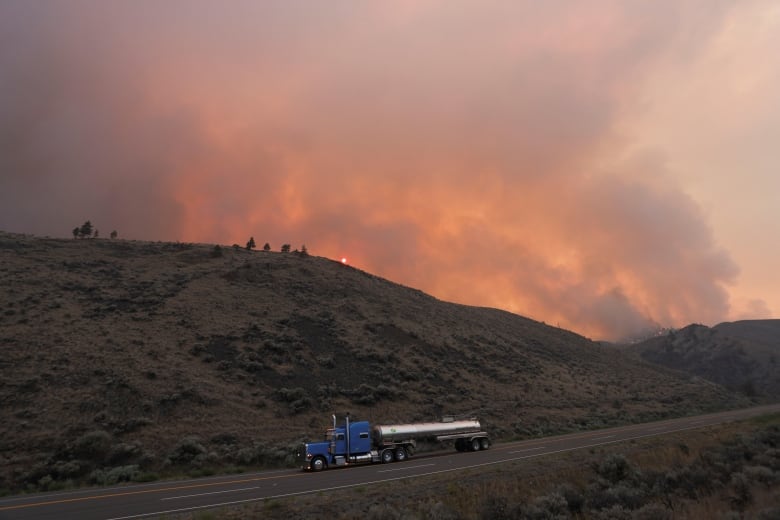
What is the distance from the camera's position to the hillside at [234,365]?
106ft

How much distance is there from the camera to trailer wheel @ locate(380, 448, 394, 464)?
99.3 ft

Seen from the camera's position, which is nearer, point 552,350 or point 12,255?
point 12,255

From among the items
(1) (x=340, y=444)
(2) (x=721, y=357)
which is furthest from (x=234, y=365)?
(2) (x=721, y=357)

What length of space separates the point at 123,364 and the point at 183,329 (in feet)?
34.2

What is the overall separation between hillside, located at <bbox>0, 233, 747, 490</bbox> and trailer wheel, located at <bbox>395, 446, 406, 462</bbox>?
7679 mm

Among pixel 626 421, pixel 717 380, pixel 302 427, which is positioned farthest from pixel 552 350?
pixel 717 380

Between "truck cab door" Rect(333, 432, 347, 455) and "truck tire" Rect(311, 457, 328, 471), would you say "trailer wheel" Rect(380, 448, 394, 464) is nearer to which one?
"truck cab door" Rect(333, 432, 347, 455)

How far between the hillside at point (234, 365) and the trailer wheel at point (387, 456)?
268 inches

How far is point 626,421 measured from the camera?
169ft

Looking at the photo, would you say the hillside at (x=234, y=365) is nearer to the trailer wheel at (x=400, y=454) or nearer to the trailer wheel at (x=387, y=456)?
the trailer wheel at (x=387, y=456)

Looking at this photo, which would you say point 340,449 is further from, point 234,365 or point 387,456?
point 234,365

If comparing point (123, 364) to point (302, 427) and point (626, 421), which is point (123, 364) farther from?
point (626, 421)

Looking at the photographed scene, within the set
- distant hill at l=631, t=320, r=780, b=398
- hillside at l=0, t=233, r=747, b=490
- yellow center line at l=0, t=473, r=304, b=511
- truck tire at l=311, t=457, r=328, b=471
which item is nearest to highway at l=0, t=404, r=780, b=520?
yellow center line at l=0, t=473, r=304, b=511

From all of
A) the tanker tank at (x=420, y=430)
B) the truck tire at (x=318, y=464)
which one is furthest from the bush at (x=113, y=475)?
the tanker tank at (x=420, y=430)
